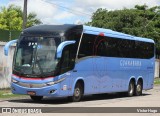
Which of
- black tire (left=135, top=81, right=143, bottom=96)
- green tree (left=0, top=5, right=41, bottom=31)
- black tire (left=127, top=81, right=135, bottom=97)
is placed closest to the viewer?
black tire (left=127, top=81, right=135, bottom=97)

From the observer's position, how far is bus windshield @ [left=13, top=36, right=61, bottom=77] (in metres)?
17.6

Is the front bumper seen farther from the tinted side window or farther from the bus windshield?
the tinted side window

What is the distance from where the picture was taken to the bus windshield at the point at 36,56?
17.6 meters

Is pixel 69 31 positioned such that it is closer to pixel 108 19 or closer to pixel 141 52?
pixel 141 52

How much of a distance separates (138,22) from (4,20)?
28.7 metres

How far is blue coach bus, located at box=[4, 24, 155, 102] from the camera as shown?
1756 centimetres

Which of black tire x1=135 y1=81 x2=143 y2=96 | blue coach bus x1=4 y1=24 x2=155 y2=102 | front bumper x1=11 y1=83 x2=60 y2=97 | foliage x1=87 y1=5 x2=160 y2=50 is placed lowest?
black tire x1=135 y1=81 x2=143 y2=96

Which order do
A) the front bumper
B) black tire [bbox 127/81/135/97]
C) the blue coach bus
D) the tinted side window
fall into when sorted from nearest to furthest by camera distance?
the front bumper → the blue coach bus → the tinted side window → black tire [bbox 127/81/135/97]

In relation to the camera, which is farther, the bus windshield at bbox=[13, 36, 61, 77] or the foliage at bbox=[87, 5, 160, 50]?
the foliage at bbox=[87, 5, 160, 50]

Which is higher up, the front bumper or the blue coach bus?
the blue coach bus

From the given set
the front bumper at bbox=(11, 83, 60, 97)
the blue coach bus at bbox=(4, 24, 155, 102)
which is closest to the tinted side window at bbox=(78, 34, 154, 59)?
the blue coach bus at bbox=(4, 24, 155, 102)

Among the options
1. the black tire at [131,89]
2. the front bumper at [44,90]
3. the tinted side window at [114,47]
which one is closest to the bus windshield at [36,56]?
the front bumper at [44,90]

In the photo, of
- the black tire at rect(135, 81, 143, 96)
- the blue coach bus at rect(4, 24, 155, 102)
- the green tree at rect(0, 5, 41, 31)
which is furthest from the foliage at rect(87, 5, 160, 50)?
the blue coach bus at rect(4, 24, 155, 102)

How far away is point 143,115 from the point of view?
13836 millimetres
